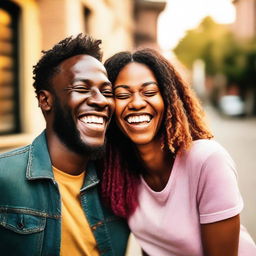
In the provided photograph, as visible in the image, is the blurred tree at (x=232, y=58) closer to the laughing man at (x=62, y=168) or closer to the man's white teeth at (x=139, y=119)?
the man's white teeth at (x=139, y=119)

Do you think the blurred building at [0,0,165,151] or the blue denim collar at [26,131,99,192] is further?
the blurred building at [0,0,165,151]

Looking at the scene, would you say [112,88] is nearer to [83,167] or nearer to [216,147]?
[83,167]

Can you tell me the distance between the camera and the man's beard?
2.27 meters

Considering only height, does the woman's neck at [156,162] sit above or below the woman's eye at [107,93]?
below

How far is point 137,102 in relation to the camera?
96.7 inches

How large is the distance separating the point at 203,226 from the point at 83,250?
2.42ft

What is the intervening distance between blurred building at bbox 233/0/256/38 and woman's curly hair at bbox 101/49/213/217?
32442mm

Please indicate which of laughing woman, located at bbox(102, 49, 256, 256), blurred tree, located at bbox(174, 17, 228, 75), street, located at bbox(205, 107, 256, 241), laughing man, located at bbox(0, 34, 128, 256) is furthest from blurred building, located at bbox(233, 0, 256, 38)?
laughing man, located at bbox(0, 34, 128, 256)

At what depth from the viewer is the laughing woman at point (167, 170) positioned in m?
2.25

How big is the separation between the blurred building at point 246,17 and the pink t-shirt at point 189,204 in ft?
108

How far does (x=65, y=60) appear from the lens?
2377 millimetres

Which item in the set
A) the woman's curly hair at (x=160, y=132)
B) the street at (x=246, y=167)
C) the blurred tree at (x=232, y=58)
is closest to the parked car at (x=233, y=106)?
the blurred tree at (x=232, y=58)

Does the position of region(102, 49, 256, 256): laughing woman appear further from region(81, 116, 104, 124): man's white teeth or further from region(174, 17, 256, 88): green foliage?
region(174, 17, 256, 88): green foliage

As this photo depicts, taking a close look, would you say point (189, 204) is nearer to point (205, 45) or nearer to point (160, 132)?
point (160, 132)
